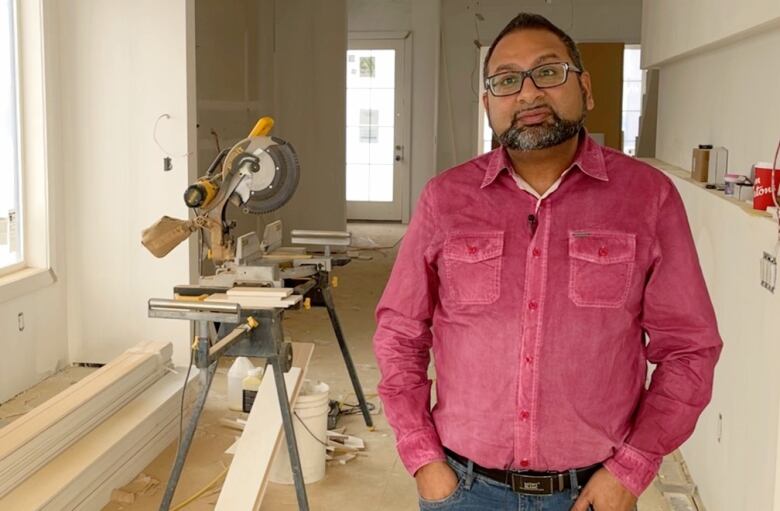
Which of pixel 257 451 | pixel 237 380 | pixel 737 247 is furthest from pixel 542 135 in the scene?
pixel 237 380

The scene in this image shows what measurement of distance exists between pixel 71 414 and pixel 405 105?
874 cm

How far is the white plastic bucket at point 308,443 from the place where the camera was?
3.68m

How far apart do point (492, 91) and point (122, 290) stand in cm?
378

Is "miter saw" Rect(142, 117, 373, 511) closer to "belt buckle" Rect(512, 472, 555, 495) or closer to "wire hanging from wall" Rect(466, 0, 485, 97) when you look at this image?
"belt buckle" Rect(512, 472, 555, 495)

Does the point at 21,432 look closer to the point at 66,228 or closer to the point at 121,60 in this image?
the point at 66,228

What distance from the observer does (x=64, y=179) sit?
193 inches

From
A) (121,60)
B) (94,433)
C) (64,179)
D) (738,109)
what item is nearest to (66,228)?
(64,179)

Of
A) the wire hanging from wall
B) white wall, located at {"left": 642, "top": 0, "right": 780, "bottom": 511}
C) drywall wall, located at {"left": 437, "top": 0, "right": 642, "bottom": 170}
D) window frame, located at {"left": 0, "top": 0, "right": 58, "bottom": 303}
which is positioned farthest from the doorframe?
white wall, located at {"left": 642, "top": 0, "right": 780, "bottom": 511}

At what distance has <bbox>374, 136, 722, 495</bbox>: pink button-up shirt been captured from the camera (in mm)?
1544

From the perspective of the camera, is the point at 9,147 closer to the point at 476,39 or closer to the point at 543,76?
the point at 543,76

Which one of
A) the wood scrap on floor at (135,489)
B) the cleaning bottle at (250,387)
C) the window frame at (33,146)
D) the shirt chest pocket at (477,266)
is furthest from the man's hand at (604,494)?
the window frame at (33,146)

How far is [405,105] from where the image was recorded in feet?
38.6

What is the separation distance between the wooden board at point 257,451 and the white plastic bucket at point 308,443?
0.12m

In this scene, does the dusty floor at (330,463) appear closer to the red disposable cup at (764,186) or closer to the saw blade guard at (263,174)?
the saw blade guard at (263,174)
